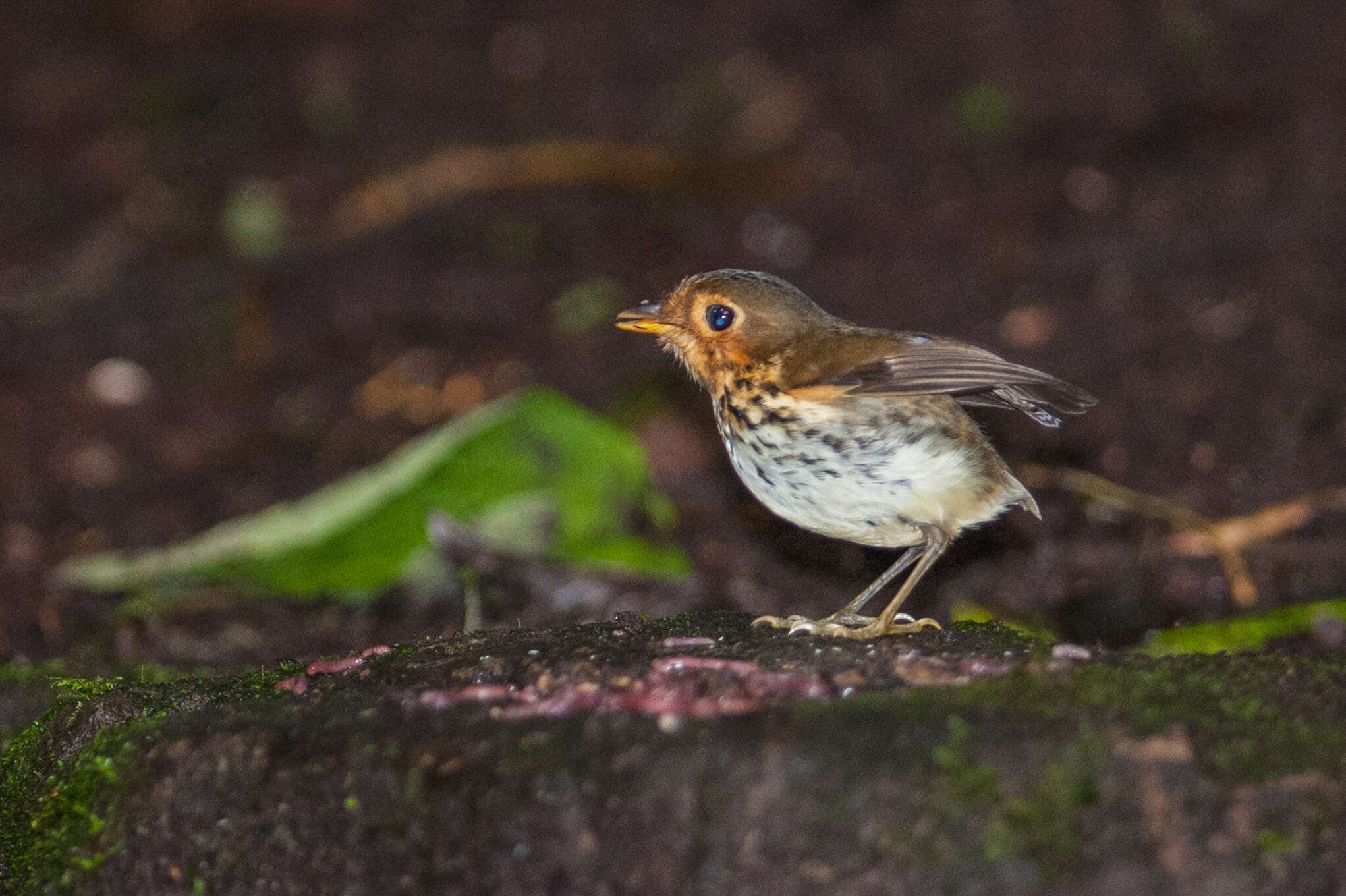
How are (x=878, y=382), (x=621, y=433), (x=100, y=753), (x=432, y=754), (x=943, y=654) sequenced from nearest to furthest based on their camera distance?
(x=432, y=754), (x=100, y=753), (x=943, y=654), (x=878, y=382), (x=621, y=433)

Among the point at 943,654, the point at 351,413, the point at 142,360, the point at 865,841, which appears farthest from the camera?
the point at 142,360

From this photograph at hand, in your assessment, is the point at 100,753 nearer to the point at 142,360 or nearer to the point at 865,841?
the point at 865,841

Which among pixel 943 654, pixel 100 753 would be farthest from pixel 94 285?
pixel 943 654

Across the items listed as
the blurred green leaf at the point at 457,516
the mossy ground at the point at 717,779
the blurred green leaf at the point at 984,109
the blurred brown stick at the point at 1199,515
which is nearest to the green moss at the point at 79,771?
the mossy ground at the point at 717,779

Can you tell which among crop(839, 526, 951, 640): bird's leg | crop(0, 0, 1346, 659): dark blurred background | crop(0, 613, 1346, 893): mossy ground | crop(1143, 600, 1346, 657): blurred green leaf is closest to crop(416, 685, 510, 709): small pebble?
crop(0, 613, 1346, 893): mossy ground

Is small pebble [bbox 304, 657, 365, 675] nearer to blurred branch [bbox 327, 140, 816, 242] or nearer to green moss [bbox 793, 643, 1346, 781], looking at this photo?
green moss [bbox 793, 643, 1346, 781]

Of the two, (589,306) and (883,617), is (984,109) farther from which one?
(883,617)

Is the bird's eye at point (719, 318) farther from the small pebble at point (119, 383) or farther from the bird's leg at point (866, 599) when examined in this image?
the small pebble at point (119, 383)
